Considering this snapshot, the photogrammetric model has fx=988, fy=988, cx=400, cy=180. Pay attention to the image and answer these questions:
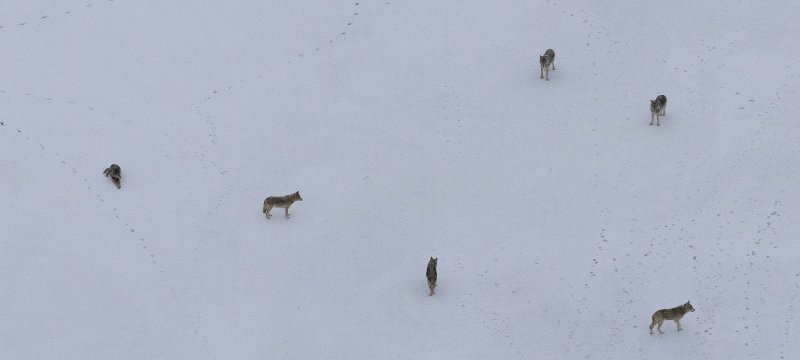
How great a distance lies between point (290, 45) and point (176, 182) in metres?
9.12

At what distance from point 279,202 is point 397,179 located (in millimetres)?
4202

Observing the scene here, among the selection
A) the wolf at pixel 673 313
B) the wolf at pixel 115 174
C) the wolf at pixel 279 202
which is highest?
the wolf at pixel 115 174

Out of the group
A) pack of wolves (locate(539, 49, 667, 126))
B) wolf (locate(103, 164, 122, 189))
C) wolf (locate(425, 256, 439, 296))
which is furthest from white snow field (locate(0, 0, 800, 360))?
wolf (locate(425, 256, 439, 296))

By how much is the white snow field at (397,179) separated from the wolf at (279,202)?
1.33ft

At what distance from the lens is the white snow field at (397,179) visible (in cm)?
2588

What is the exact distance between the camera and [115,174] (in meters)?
29.5

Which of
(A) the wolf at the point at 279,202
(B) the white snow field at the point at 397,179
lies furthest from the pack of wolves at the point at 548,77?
(A) the wolf at the point at 279,202

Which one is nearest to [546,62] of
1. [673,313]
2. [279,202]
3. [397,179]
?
[397,179]

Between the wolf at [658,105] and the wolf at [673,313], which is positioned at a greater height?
the wolf at [658,105]

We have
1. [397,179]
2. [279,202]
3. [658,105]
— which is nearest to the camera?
[279,202]

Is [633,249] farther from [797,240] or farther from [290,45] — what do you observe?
[290,45]

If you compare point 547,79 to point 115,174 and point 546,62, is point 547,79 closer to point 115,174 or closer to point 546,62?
point 546,62

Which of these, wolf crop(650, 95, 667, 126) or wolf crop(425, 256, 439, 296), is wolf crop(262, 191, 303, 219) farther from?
wolf crop(650, 95, 667, 126)

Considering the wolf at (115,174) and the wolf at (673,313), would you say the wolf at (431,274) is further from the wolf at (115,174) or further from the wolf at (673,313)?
the wolf at (115,174)
